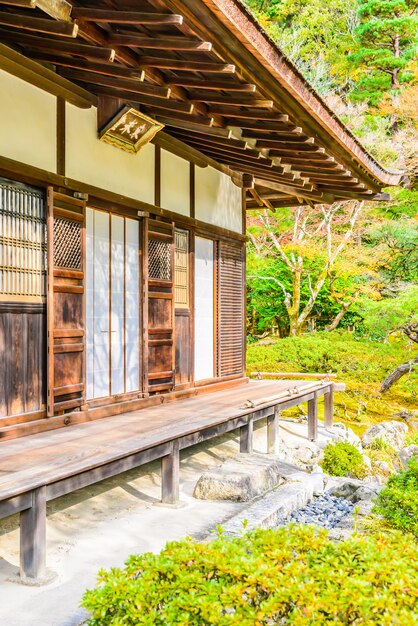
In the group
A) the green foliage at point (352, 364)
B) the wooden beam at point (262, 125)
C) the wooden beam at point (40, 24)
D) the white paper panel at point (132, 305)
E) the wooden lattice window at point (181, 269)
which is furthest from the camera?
the green foliage at point (352, 364)

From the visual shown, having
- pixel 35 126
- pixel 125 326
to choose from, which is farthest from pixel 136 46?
pixel 125 326

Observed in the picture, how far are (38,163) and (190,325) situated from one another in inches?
131

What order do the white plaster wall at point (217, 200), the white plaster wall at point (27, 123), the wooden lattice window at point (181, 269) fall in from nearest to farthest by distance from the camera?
1. the white plaster wall at point (27, 123)
2. the wooden lattice window at point (181, 269)
3. the white plaster wall at point (217, 200)

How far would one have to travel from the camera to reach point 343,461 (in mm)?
7309

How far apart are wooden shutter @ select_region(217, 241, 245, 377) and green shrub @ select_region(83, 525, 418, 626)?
6315mm

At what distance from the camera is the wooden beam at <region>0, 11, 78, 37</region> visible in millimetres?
3776

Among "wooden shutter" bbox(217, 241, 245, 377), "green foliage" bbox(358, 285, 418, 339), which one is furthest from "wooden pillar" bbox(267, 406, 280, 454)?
"green foliage" bbox(358, 285, 418, 339)

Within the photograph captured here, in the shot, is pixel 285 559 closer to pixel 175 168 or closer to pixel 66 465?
pixel 66 465

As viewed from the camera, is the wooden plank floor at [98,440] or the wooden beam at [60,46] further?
the wooden beam at [60,46]

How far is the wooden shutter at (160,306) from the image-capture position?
6.84 m

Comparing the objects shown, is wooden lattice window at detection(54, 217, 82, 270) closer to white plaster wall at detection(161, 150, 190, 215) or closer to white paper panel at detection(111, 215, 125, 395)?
white paper panel at detection(111, 215, 125, 395)

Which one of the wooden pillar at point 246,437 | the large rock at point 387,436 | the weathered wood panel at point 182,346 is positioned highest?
the weathered wood panel at point 182,346

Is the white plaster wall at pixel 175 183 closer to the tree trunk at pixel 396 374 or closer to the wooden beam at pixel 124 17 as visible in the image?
the wooden beam at pixel 124 17

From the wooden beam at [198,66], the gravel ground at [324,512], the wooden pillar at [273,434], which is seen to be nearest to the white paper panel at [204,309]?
the wooden pillar at [273,434]
